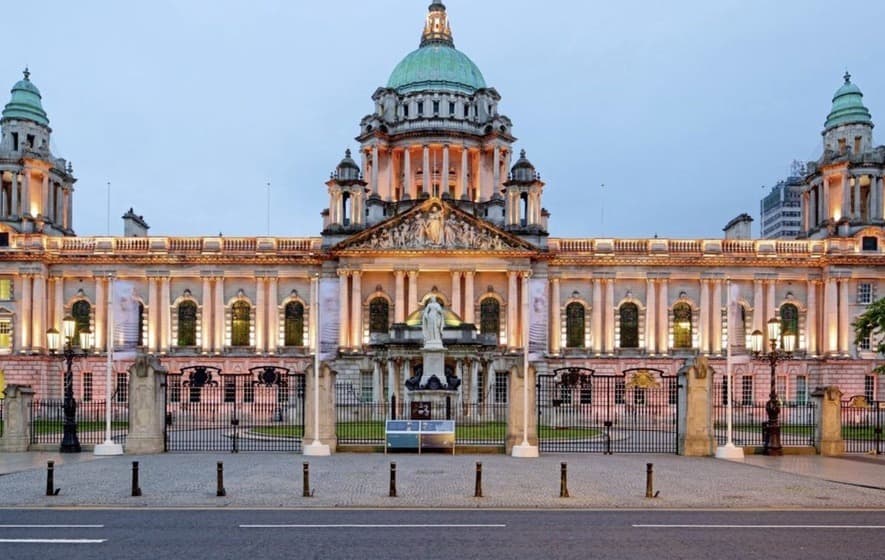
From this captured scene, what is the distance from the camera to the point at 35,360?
7162cm

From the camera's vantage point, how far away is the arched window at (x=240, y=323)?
2953 inches

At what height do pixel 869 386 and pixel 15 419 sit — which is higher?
pixel 15 419

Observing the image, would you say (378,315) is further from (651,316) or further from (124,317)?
(651,316)

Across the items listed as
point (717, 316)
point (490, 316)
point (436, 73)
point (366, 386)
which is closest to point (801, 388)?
point (717, 316)

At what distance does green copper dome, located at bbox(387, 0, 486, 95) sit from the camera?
9194 cm

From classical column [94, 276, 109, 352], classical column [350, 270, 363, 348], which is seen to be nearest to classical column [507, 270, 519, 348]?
classical column [350, 270, 363, 348]

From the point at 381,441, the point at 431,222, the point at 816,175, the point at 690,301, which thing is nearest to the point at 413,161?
the point at 431,222

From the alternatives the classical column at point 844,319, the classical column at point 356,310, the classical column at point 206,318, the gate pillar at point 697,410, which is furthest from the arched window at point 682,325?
the gate pillar at point 697,410

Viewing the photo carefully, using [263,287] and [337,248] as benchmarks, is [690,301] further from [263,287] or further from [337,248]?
[263,287]

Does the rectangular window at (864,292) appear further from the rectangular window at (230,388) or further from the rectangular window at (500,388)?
the rectangular window at (230,388)

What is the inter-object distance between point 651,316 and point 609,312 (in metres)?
3.41

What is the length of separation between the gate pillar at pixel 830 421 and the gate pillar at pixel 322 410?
59.7 ft

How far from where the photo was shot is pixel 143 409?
33.1 metres

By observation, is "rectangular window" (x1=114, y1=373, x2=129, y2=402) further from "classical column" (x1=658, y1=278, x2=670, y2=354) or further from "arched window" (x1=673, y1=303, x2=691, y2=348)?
"arched window" (x1=673, y1=303, x2=691, y2=348)
